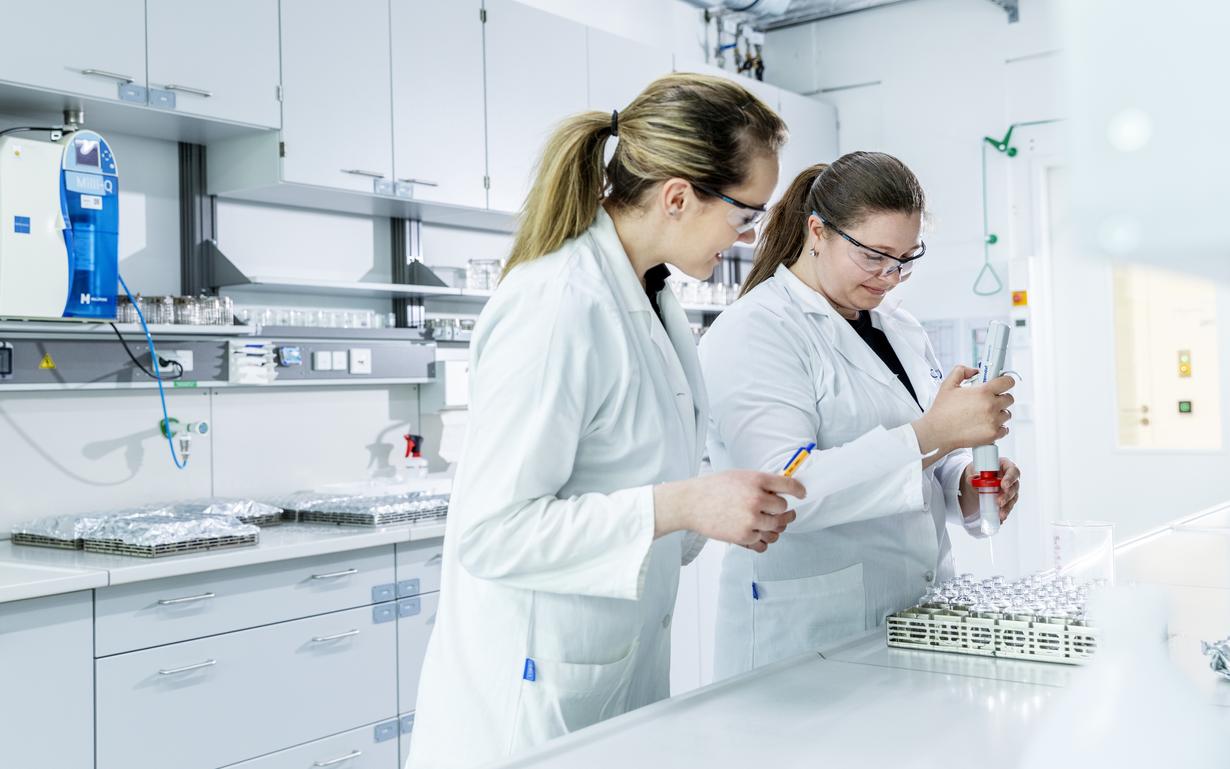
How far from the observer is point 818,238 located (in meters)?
1.75

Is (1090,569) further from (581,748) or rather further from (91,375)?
(91,375)

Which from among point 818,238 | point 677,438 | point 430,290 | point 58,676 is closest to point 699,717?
point 677,438

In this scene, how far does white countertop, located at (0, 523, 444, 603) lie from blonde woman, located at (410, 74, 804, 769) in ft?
3.61

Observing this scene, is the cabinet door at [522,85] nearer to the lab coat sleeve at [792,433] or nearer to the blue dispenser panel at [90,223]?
the blue dispenser panel at [90,223]

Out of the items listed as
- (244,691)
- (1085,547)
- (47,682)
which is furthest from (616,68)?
(1085,547)

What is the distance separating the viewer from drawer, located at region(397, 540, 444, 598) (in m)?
2.76

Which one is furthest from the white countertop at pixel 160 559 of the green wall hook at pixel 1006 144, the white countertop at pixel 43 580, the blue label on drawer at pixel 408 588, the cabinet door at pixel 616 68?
the green wall hook at pixel 1006 144

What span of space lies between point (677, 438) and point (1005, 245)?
392 centimetres

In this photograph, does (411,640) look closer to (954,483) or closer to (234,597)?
(234,597)

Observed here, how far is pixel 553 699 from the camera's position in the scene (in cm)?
120

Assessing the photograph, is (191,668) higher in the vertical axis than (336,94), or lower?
lower

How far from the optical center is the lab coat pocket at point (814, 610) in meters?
1.59

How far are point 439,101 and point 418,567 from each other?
1.47m

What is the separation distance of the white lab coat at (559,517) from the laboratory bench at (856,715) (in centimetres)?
15
